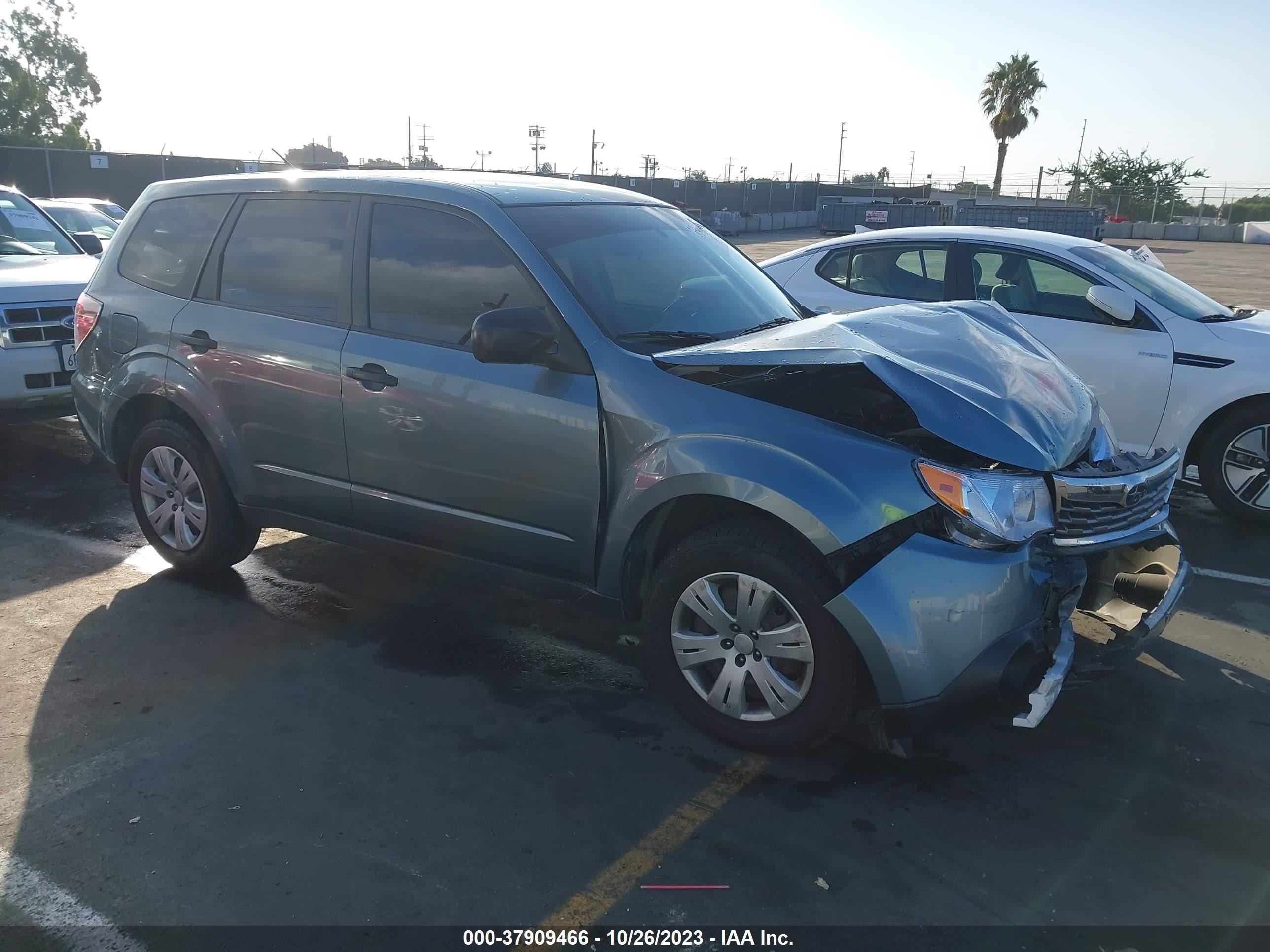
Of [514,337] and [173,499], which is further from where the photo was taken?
[173,499]

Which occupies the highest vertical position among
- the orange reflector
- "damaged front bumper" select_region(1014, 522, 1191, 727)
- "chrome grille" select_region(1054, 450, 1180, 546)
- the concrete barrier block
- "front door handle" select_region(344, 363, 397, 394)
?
the concrete barrier block

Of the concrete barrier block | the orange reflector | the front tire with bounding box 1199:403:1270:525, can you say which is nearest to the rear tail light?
the orange reflector

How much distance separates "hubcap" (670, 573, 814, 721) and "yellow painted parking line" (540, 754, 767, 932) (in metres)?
0.20

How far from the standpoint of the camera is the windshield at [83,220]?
48.5 feet

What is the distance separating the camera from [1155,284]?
646cm

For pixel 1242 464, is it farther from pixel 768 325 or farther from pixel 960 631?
pixel 960 631

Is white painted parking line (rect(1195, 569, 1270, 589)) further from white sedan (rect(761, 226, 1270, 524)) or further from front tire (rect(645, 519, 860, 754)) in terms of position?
front tire (rect(645, 519, 860, 754))

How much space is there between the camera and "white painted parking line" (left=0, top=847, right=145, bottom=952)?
263 cm

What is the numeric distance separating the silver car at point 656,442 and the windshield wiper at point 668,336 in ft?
0.05

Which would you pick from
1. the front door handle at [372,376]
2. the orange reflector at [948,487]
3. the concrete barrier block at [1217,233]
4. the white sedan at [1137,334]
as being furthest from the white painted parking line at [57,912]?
the concrete barrier block at [1217,233]

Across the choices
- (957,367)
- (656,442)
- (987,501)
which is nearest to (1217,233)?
(957,367)

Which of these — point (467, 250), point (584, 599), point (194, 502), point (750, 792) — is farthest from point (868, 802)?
point (194, 502)

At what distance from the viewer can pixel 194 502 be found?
5062 millimetres

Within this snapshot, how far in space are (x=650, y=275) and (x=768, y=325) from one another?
1.86ft
